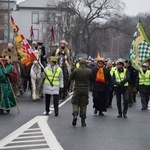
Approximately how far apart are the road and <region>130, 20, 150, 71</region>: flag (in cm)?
207

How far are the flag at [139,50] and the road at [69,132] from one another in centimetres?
207

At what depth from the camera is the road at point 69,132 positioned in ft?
38.7

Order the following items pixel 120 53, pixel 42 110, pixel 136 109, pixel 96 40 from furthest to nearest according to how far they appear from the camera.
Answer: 1. pixel 120 53
2. pixel 96 40
3. pixel 136 109
4. pixel 42 110

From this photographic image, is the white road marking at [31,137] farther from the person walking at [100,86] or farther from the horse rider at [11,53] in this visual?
the horse rider at [11,53]

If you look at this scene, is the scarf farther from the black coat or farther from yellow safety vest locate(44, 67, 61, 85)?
yellow safety vest locate(44, 67, 61, 85)

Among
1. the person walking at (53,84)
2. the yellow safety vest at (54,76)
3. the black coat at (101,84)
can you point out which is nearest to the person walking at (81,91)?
the person walking at (53,84)

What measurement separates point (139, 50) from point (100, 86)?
11.6 ft

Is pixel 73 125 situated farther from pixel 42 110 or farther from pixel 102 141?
pixel 42 110

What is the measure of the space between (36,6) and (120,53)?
108 feet

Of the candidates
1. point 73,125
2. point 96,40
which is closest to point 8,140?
point 73,125

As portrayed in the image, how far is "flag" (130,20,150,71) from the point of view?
66.9 ft

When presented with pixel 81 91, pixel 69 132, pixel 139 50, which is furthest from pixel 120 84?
pixel 69 132

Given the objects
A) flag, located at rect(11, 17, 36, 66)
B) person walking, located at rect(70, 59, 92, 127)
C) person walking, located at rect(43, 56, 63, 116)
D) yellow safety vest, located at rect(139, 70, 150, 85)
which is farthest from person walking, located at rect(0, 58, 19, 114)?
yellow safety vest, located at rect(139, 70, 150, 85)

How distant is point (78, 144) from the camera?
11883 millimetres
